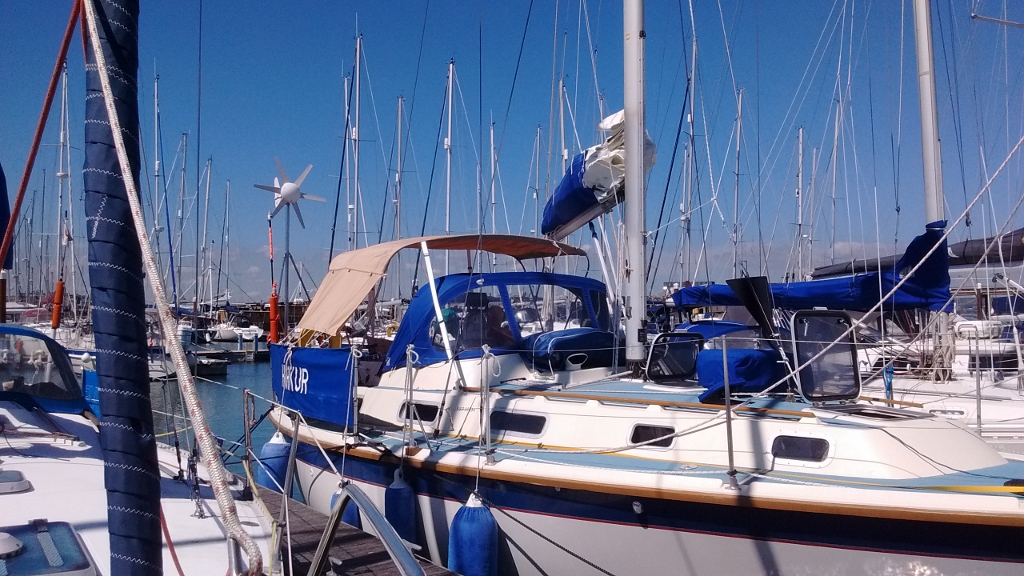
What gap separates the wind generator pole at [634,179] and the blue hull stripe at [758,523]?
222 centimetres

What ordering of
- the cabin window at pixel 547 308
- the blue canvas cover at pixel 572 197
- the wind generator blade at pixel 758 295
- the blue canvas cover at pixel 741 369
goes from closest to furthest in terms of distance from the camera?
the blue canvas cover at pixel 741 369, the wind generator blade at pixel 758 295, the cabin window at pixel 547 308, the blue canvas cover at pixel 572 197

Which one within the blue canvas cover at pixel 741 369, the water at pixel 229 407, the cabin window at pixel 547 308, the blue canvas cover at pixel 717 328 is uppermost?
the cabin window at pixel 547 308

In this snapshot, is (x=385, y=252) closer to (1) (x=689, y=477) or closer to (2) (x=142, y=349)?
(1) (x=689, y=477)

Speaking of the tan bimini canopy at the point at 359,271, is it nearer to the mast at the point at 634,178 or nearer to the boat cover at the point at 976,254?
the mast at the point at 634,178

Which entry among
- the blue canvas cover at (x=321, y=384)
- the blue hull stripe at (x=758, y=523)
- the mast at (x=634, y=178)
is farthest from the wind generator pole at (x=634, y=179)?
the blue canvas cover at (x=321, y=384)

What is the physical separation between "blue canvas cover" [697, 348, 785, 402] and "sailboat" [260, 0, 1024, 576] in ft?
0.06

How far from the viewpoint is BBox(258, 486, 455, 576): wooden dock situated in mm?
4879

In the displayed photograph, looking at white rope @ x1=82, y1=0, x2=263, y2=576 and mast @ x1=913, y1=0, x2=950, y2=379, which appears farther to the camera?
mast @ x1=913, y1=0, x2=950, y2=379

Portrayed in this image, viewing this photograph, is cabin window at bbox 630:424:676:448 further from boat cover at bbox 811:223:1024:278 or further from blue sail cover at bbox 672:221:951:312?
boat cover at bbox 811:223:1024:278

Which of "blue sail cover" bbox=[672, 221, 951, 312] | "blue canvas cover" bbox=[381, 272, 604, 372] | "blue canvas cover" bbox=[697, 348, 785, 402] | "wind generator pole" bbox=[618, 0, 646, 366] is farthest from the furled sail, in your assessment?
"blue canvas cover" bbox=[697, 348, 785, 402]

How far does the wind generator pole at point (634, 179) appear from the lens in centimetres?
771

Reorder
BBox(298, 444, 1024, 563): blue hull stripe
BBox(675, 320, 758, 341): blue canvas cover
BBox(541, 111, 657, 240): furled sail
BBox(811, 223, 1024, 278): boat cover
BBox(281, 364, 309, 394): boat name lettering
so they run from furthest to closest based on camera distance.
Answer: BBox(811, 223, 1024, 278): boat cover < BBox(675, 320, 758, 341): blue canvas cover < BBox(541, 111, 657, 240): furled sail < BBox(281, 364, 309, 394): boat name lettering < BBox(298, 444, 1024, 563): blue hull stripe

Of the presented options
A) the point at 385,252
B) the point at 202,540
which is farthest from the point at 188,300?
the point at 202,540

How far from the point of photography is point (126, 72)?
2477 mm
